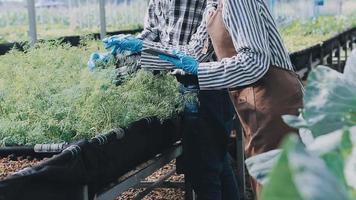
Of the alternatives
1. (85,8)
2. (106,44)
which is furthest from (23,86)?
(85,8)

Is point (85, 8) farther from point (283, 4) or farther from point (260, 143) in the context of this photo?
point (260, 143)

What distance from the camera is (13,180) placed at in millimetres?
1704

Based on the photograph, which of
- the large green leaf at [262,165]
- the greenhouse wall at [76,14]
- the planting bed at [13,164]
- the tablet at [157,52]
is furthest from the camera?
the greenhouse wall at [76,14]

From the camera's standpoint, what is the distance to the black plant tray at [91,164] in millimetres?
1791

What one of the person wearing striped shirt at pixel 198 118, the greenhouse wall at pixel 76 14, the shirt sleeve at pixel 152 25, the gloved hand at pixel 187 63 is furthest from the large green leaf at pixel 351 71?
the greenhouse wall at pixel 76 14

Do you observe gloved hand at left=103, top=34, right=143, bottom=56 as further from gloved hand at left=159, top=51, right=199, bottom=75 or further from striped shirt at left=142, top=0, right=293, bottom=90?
striped shirt at left=142, top=0, right=293, bottom=90

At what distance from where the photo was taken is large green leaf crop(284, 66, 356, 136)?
0.86 metres

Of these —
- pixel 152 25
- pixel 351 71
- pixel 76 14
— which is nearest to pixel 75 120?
pixel 152 25

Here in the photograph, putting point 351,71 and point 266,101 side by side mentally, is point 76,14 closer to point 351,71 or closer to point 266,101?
point 266,101

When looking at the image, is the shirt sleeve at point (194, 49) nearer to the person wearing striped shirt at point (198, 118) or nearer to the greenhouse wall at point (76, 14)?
the person wearing striped shirt at point (198, 118)

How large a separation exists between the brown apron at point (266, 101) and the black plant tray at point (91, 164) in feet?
1.45

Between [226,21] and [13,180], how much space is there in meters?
0.97

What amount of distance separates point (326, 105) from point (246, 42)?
1.36m

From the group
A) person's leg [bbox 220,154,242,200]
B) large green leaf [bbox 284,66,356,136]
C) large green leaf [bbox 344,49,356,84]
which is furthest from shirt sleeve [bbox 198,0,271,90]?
large green leaf [bbox 284,66,356,136]
